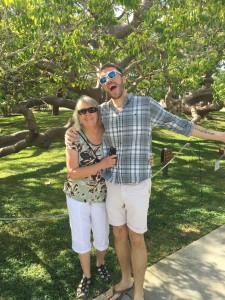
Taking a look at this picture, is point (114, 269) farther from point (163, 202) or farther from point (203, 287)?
point (163, 202)

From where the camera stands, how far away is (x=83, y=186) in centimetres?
330

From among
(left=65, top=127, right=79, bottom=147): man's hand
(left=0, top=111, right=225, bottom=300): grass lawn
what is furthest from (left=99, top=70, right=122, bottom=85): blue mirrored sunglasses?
(left=0, top=111, right=225, bottom=300): grass lawn

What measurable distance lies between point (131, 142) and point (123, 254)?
4.29 feet

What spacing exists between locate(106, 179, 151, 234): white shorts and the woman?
213 millimetres

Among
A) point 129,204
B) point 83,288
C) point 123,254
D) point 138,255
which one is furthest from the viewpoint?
point 83,288

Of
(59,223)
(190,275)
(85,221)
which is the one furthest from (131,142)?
(59,223)

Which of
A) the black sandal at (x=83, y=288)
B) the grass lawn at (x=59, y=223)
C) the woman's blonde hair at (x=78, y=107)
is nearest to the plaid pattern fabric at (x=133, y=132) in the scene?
the woman's blonde hair at (x=78, y=107)

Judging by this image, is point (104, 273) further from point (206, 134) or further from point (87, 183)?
point (206, 134)

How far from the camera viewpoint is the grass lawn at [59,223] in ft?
13.0

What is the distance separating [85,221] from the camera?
3.41m

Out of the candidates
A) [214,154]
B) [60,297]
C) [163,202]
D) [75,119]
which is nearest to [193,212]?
[163,202]

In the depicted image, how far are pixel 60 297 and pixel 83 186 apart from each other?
140cm

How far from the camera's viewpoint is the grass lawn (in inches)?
156

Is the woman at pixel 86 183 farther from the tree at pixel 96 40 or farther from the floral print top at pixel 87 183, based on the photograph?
the tree at pixel 96 40
